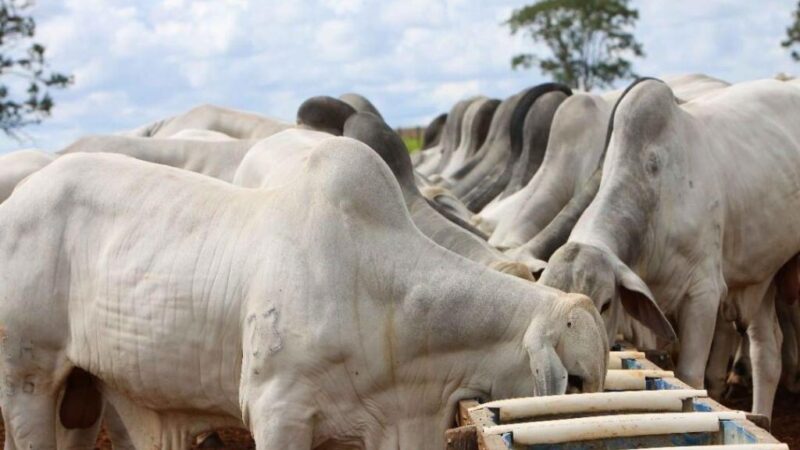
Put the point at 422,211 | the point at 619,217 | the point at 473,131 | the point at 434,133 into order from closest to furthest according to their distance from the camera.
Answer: the point at 422,211
the point at 619,217
the point at 473,131
the point at 434,133

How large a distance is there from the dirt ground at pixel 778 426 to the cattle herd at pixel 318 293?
1.07m

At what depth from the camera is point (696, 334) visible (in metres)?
6.73

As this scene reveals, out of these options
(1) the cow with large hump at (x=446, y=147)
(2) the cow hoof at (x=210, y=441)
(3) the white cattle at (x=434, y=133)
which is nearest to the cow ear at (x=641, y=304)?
(2) the cow hoof at (x=210, y=441)

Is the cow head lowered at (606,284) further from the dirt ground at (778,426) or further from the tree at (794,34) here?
the tree at (794,34)

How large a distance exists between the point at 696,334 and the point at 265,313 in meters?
2.89

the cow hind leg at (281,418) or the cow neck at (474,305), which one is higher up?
the cow neck at (474,305)

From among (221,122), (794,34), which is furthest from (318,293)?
(794,34)

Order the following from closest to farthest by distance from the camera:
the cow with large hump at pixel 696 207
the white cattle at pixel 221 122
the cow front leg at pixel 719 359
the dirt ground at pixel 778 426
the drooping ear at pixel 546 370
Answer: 1. the drooping ear at pixel 546 370
2. the cow with large hump at pixel 696 207
3. the dirt ground at pixel 778 426
4. the cow front leg at pixel 719 359
5. the white cattle at pixel 221 122

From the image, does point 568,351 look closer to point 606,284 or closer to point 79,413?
point 606,284

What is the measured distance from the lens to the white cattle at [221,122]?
38.5 feet

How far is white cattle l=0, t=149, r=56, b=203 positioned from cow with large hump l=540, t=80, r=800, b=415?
3038mm

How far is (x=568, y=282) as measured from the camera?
558 cm

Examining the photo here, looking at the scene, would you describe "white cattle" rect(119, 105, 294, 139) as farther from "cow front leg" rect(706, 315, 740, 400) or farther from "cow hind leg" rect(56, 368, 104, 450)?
"cow hind leg" rect(56, 368, 104, 450)

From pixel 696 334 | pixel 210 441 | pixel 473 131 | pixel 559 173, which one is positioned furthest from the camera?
pixel 473 131
